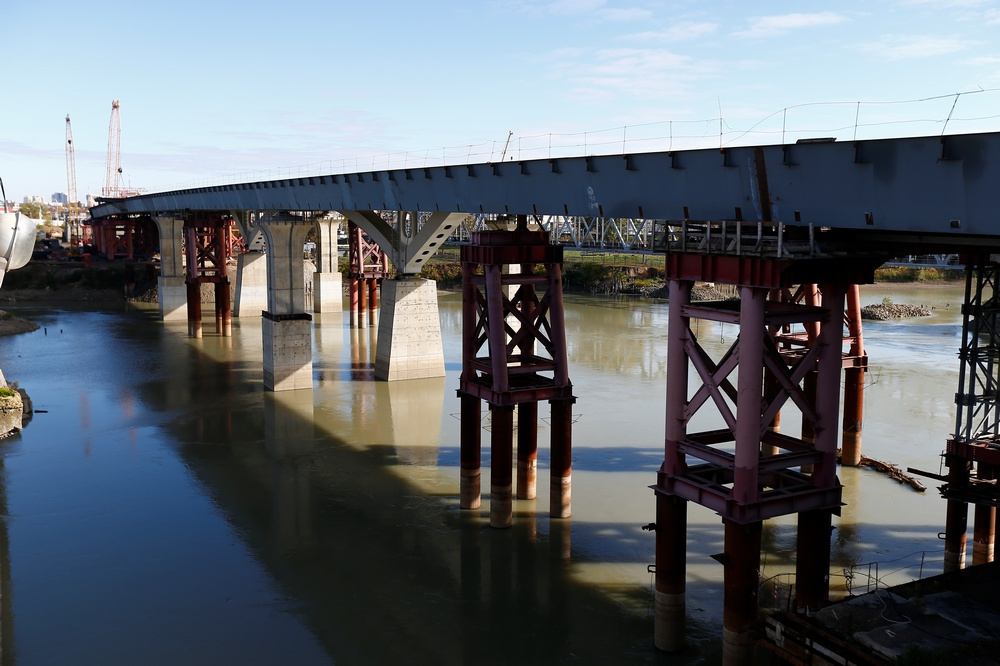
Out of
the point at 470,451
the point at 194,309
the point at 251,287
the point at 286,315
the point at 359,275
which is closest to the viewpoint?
the point at 470,451

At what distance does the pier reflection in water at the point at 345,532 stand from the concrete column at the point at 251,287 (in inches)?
903

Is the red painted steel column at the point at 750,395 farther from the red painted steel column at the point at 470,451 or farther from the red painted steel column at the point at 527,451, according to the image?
the red painted steel column at the point at 527,451

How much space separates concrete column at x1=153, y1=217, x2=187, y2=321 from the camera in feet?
194

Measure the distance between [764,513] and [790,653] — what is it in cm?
190

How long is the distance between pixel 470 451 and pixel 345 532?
3.34 meters

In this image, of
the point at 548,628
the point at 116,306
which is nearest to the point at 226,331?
the point at 116,306

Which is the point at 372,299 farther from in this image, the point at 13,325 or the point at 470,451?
the point at 470,451

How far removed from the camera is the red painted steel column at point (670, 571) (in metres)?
13.6

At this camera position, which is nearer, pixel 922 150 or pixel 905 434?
pixel 922 150

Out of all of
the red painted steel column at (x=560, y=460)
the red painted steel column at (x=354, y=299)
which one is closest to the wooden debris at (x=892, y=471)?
the red painted steel column at (x=560, y=460)

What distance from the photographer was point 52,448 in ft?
88.5

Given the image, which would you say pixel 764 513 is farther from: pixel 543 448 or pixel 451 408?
pixel 451 408

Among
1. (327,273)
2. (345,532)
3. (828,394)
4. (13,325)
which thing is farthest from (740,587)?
(13,325)

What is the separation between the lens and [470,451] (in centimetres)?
2050
